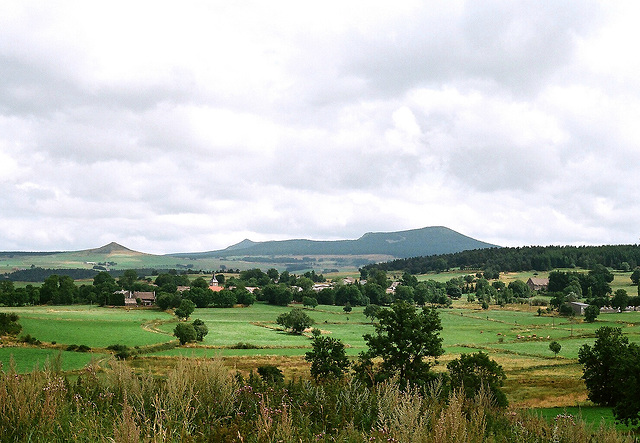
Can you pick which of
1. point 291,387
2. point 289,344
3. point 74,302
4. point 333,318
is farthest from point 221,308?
point 291,387

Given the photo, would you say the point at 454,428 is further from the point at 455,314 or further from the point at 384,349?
the point at 455,314

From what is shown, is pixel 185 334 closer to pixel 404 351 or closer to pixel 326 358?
pixel 326 358

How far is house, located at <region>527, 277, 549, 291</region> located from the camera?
18360 cm

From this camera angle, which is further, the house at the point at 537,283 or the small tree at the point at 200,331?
the house at the point at 537,283

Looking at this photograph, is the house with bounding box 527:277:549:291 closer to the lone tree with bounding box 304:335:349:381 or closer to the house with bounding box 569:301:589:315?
the house with bounding box 569:301:589:315

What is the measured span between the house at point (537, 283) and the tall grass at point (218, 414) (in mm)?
186840

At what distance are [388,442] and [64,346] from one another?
70171 millimetres

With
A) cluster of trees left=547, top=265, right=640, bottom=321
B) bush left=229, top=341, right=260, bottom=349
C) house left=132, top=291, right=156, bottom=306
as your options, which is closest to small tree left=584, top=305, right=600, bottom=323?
cluster of trees left=547, top=265, right=640, bottom=321

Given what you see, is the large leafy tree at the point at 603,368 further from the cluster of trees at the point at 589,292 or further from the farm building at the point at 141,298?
the farm building at the point at 141,298

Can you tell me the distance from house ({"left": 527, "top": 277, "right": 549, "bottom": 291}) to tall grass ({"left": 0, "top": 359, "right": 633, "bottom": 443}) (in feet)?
613

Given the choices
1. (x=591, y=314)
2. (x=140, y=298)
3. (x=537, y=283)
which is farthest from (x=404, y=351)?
(x=537, y=283)

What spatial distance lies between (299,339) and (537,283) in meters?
128

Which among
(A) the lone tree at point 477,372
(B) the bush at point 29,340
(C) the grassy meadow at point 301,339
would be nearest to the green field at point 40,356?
(C) the grassy meadow at point 301,339

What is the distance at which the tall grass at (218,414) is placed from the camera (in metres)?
6.89
